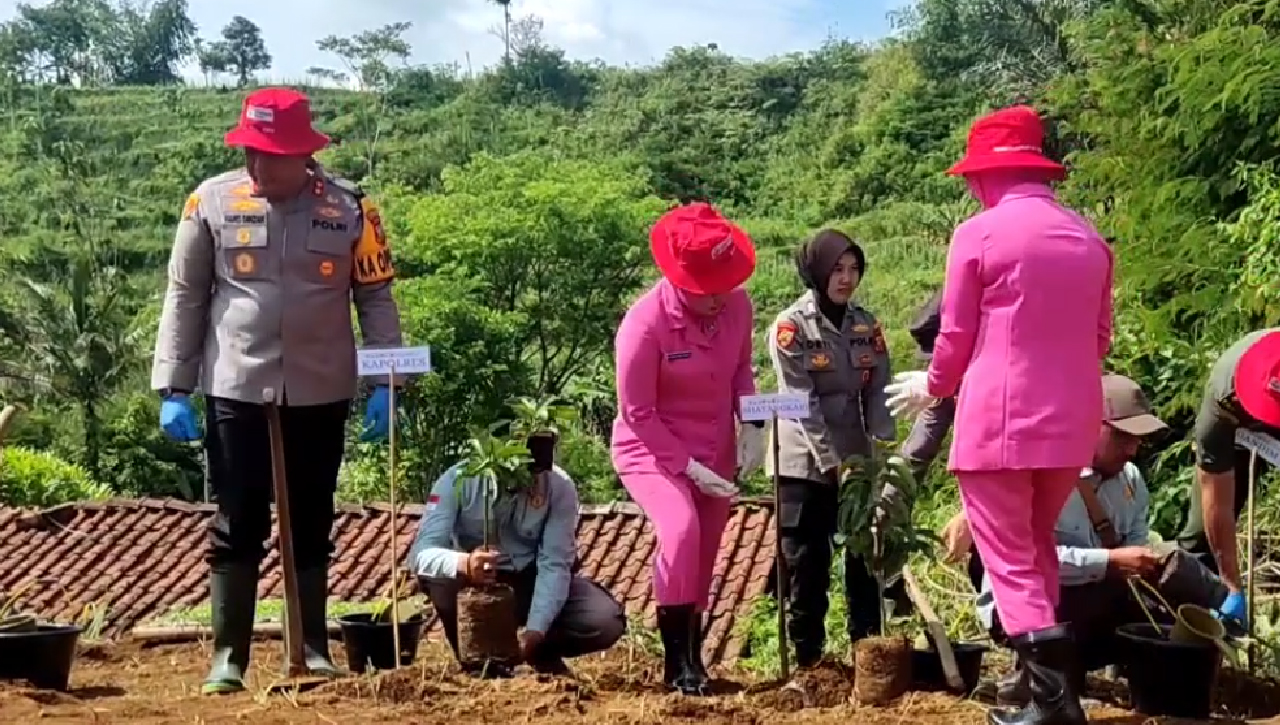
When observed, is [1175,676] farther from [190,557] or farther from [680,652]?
[190,557]

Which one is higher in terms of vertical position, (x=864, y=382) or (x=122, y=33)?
(x=122, y=33)

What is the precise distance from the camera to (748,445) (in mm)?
4457

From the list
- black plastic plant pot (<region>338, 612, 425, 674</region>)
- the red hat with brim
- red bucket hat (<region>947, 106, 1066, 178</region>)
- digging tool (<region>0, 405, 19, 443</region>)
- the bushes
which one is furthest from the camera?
the bushes

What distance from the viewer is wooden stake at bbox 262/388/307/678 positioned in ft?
13.1

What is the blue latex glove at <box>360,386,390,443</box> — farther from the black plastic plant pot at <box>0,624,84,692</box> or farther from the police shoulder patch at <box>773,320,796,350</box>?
the police shoulder patch at <box>773,320,796,350</box>

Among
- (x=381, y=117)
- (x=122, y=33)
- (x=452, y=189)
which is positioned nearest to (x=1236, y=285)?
(x=452, y=189)

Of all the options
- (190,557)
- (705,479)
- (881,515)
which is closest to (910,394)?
(881,515)

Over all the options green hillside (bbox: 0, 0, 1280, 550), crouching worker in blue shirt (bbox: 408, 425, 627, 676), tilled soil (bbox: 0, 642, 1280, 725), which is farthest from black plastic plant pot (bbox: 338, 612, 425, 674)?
green hillside (bbox: 0, 0, 1280, 550)

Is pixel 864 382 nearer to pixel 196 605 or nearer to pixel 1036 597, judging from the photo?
pixel 1036 597

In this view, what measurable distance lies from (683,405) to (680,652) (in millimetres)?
685

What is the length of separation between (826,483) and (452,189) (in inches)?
920

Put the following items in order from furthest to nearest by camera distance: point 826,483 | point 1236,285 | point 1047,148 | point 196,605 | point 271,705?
point 1047,148 < point 196,605 < point 1236,285 < point 826,483 < point 271,705

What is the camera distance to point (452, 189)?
90.1ft

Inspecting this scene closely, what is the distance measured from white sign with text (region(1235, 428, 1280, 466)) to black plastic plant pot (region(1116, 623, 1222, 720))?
0.52 meters
